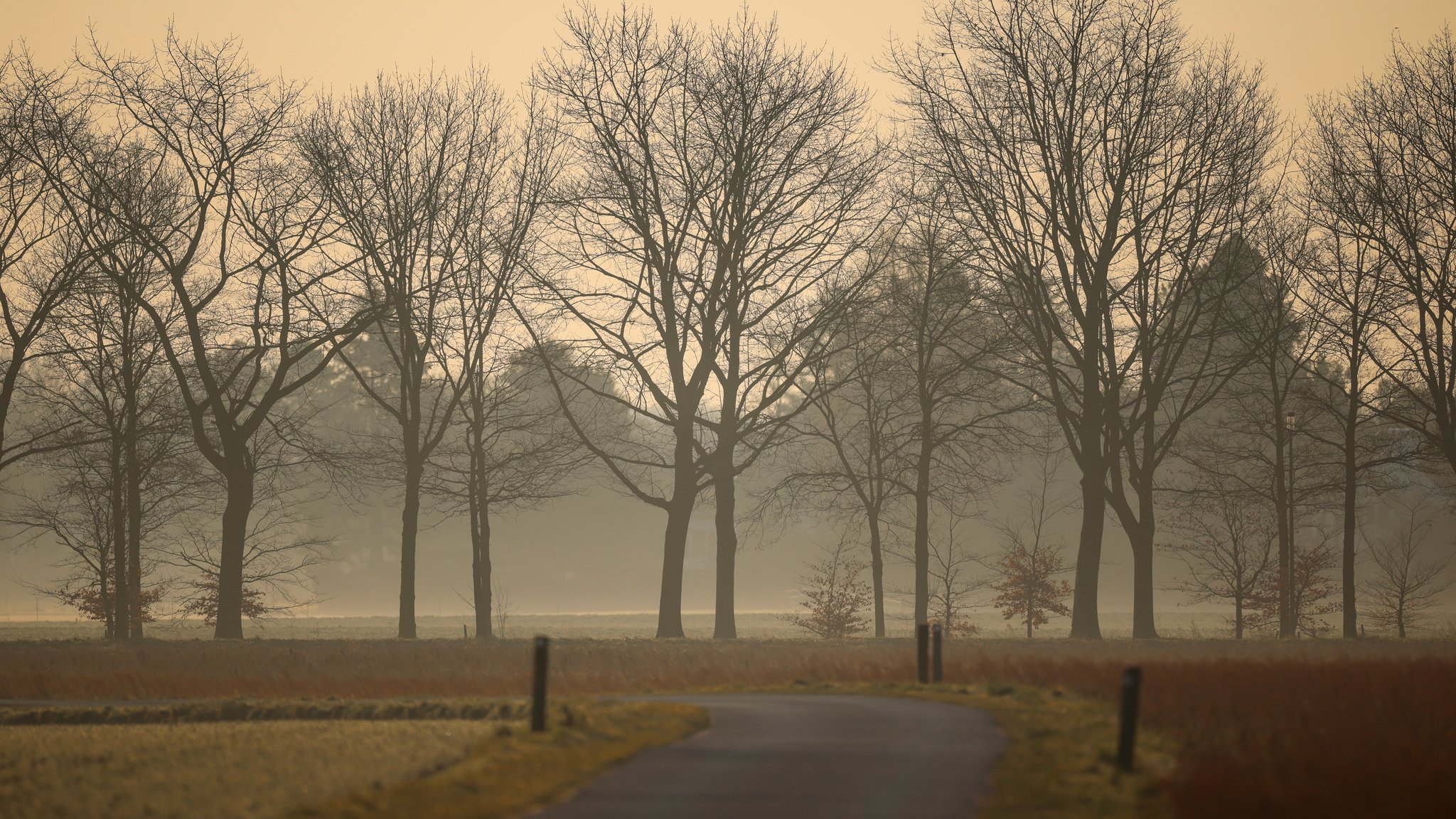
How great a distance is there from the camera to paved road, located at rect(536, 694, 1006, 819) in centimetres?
965

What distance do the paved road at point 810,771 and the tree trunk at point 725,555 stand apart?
66.8 feet

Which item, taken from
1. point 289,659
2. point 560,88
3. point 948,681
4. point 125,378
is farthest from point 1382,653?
point 125,378

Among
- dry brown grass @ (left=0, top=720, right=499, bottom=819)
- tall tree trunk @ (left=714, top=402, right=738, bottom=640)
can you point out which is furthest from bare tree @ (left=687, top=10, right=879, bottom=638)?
dry brown grass @ (left=0, top=720, right=499, bottom=819)

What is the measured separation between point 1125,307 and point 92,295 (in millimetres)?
29099

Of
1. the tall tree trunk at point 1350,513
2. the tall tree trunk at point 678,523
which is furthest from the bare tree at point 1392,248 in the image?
the tall tree trunk at point 678,523

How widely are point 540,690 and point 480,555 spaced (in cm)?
2800

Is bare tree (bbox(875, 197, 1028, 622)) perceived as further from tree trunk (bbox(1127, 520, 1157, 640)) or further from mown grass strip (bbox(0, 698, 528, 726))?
mown grass strip (bbox(0, 698, 528, 726))

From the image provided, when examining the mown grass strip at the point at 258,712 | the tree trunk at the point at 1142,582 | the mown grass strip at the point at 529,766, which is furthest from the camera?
the tree trunk at the point at 1142,582

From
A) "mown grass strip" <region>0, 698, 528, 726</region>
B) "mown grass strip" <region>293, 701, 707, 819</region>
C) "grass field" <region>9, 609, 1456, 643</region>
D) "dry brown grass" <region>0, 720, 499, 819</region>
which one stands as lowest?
"grass field" <region>9, 609, 1456, 643</region>

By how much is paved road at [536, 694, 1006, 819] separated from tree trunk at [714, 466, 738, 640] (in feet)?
66.8

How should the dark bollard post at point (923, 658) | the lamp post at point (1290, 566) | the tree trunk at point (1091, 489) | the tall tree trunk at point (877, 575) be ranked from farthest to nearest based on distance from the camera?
the tall tree trunk at point (877, 575) < the lamp post at point (1290, 566) < the tree trunk at point (1091, 489) < the dark bollard post at point (923, 658)

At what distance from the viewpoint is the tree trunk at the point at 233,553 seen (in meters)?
34.2

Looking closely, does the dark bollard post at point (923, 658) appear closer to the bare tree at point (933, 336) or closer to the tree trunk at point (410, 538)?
the bare tree at point (933, 336)

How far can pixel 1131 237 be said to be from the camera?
35094 mm
